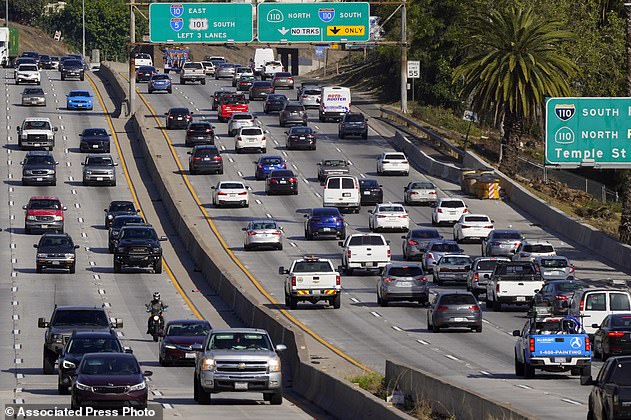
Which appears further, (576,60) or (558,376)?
(576,60)

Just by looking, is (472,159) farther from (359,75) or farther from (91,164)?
(359,75)

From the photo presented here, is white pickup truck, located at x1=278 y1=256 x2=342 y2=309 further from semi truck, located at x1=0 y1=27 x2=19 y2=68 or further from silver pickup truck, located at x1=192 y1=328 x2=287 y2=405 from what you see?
semi truck, located at x1=0 y1=27 x2=19 y2=68

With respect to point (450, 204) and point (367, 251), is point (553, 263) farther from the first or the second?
point (450, 204)

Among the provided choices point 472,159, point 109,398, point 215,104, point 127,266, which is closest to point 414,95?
point 215,104

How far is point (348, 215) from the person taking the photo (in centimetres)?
7675

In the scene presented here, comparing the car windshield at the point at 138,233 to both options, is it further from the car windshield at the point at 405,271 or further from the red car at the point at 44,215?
the car windshield at the point at 405,271

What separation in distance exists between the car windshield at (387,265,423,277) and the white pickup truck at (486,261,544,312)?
102 inches

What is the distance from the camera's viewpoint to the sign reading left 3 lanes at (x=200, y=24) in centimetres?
9706

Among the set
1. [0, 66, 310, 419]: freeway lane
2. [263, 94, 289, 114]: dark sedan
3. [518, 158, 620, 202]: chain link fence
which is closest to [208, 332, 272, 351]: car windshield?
[0, 66, 310, 419]: freeway lane

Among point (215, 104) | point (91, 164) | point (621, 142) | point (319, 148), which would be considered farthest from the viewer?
point (215, 104)

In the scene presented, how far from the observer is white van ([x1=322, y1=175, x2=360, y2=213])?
75.2m

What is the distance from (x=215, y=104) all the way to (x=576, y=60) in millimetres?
27949

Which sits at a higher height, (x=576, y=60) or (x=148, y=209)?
(x=576, y=60)

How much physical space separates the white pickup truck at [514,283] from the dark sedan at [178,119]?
168 feet
